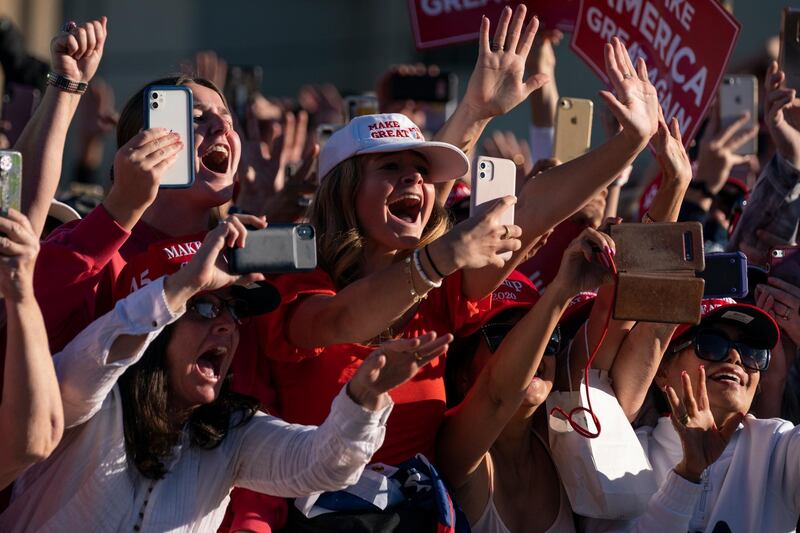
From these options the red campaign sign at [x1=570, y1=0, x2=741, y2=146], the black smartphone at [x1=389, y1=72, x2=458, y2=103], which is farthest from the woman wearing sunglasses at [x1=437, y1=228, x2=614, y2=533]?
the black smartphone at [x1=389, y1=72, x2=458, y2=103]

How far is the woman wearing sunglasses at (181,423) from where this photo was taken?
3.06 meters

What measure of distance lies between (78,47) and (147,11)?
13232mm

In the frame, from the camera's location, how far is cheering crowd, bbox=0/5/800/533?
3.17 meters

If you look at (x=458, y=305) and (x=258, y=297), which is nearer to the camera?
(x=258, y=297)

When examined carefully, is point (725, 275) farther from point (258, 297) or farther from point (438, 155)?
point (258, 297)

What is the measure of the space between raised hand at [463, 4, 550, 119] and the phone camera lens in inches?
43.8

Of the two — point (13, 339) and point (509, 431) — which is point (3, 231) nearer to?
point (13, 339)

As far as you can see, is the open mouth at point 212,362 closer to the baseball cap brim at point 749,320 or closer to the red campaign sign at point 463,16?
the baseball cap brim at point 749,320

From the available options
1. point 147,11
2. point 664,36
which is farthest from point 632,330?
point 147,11

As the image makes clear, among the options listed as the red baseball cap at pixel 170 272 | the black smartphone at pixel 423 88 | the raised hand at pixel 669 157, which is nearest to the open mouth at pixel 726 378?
the raised hand at pixel 669 157

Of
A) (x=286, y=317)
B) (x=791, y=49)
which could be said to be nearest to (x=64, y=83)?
(x=286, y=317)

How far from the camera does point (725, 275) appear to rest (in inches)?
148

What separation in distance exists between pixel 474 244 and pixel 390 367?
384mm

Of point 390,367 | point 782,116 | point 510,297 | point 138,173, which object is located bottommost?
point 510,297
